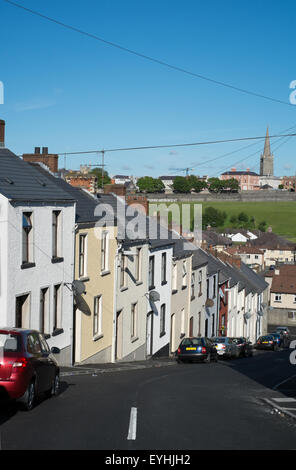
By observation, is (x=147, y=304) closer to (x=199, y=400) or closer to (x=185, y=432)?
(x=199, y=400)

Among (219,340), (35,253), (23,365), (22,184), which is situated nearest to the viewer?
(23,365)

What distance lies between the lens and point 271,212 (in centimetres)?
17512

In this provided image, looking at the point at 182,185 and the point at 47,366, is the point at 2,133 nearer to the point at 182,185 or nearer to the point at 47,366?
the point at 47,366

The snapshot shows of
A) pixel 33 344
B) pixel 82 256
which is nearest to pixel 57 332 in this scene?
pixel 82 256

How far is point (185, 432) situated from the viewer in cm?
978

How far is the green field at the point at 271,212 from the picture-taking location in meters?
160

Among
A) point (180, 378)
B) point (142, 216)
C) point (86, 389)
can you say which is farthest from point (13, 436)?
point (142, 216)

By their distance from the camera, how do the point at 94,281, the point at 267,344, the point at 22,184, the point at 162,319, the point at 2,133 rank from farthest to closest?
1. the point at 267,344
2. the point at 162,319
3. the point at 94,281
4. the point at 2,133
5. the point at 22,184

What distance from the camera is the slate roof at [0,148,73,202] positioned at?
54.4ft

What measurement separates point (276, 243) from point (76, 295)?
11633 centimetres

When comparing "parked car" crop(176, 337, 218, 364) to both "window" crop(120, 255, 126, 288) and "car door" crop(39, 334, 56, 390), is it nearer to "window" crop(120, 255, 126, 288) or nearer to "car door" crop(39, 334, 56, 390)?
"window" crop(120, 255, 126, 288)

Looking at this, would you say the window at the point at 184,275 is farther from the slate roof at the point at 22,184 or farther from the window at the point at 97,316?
the slate roof at the point at 22,184

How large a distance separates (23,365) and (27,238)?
7140 mm

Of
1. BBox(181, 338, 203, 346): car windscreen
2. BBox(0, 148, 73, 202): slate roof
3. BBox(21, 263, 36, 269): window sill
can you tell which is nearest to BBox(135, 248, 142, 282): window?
BBox(181, 338, 203, 346): car windscreen
